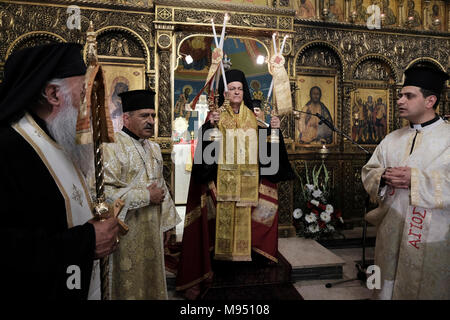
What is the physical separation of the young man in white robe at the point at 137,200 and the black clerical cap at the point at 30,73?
3.42ft

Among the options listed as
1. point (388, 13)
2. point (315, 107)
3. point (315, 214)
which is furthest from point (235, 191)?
point (388, 13)

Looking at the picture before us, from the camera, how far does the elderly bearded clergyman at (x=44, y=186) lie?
124 cm

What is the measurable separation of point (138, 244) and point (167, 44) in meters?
3.88

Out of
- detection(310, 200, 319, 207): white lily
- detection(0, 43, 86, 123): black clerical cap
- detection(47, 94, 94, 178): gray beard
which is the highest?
detection(0, 43, 86, 123): black clerical cap

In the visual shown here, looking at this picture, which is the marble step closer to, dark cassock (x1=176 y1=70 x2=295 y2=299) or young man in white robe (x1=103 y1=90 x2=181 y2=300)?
dark cassock (x1=176 y1=70 x2=295 y2=299)

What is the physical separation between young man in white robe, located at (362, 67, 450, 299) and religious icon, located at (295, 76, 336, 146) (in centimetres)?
314

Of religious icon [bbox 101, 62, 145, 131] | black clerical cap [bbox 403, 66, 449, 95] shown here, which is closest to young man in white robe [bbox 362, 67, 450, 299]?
black clerical cap [bbox 403, 66, 449, 95]

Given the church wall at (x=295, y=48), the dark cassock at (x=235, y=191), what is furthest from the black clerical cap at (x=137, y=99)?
the church wall at (x=295, y=48)

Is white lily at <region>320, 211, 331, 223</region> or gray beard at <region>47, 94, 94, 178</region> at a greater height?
gray beard at <region>47, 94, 94, 178</region>

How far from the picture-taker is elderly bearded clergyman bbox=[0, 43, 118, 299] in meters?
1.24

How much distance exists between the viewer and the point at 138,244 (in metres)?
2.51
